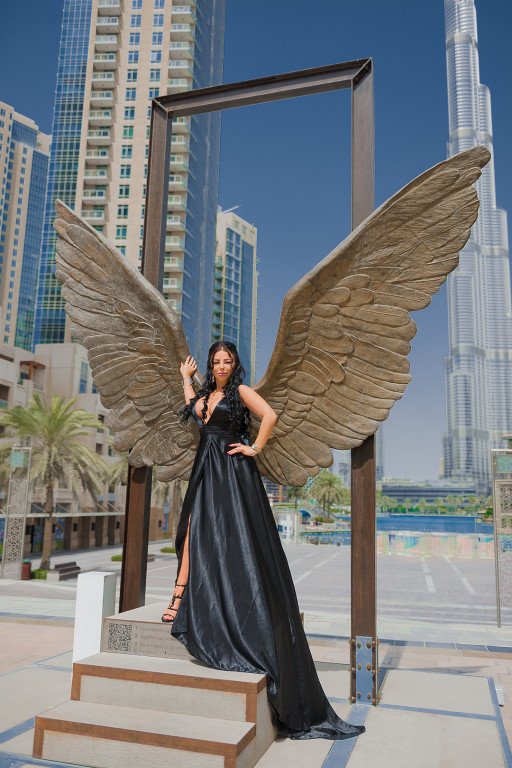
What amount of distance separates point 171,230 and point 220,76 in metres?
24.4

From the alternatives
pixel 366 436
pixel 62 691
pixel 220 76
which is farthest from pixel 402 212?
pixel 220 76

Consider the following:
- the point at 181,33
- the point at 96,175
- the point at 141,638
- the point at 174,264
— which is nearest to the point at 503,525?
the point at 141,638

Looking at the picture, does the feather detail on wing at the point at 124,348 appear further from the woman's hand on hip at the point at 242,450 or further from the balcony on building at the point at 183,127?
the balcony on building at the point at 183,127

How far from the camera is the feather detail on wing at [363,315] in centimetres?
433

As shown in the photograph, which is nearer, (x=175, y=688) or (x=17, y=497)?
(x=175, y=688)

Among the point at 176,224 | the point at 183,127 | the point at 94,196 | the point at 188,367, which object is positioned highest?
the point at 183,127

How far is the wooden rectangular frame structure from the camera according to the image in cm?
469

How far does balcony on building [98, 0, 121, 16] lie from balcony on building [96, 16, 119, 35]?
33 cm

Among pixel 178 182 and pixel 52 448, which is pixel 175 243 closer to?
pixel 178 182

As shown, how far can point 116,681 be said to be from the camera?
373 centimetres

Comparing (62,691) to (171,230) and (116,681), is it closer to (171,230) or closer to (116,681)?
(116,681)

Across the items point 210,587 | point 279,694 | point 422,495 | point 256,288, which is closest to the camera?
point 279,694

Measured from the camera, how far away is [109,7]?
50531mm

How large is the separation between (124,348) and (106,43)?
178 ft
